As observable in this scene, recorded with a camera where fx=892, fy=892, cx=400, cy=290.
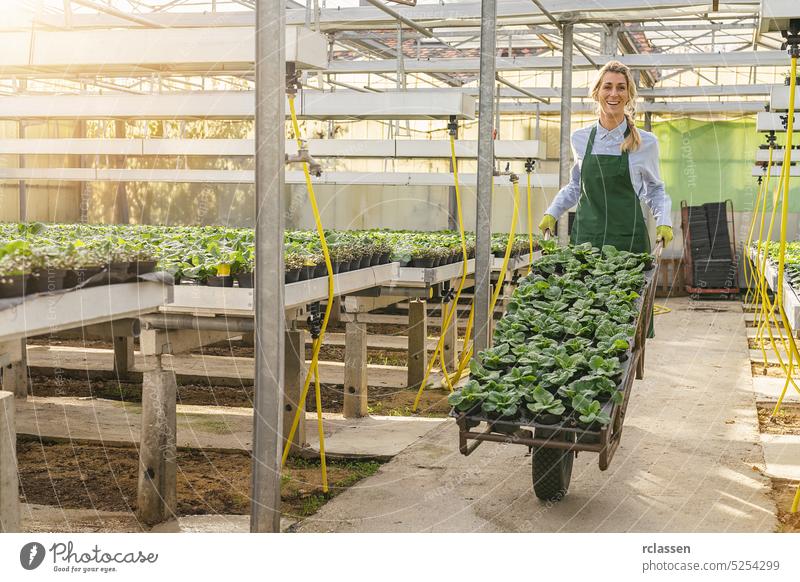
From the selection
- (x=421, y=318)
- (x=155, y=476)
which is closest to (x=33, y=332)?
(x=155, y=476)

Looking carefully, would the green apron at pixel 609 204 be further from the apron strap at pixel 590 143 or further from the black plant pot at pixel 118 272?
the black plant pot at pixel 118 272

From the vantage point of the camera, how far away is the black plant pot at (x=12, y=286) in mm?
2207

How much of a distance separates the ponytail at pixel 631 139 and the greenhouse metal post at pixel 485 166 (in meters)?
0.97

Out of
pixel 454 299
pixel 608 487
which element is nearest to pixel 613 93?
pixel 608 487

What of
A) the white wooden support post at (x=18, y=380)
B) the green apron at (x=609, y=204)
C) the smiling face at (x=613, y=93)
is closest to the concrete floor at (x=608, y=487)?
the green apron at (x=609, y=204)

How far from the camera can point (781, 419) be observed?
578 cm

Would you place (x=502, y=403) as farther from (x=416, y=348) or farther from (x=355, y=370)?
(x=416, y=348)

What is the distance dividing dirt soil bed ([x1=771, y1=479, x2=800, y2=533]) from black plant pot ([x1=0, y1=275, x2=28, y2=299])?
3017 mm

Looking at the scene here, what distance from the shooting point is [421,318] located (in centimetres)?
680

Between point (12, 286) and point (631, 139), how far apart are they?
2.83m

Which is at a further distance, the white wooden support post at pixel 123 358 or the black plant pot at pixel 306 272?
the white wooden support post at pixel 123 358

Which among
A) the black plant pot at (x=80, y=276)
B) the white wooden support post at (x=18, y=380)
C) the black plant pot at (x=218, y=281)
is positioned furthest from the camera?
the white wooden support post at (x=18, y=380)

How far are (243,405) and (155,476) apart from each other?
8.28ft

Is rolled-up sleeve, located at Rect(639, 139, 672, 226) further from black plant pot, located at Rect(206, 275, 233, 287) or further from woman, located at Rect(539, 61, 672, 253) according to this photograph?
black plant pot, located at Rect(206, 275, 233, 287)
